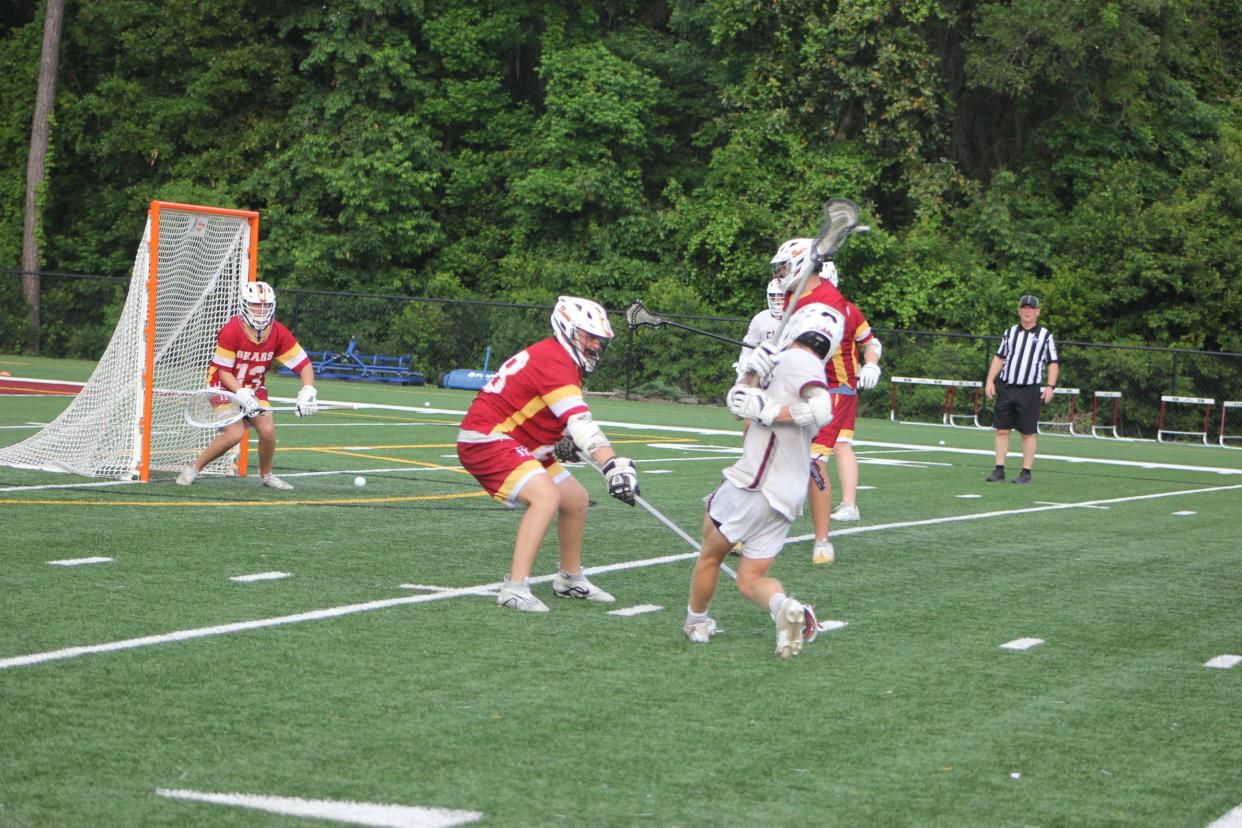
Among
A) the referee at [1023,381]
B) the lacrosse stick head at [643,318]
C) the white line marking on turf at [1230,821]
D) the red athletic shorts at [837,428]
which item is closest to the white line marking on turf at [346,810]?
the white line marking on turf at [1230,821]

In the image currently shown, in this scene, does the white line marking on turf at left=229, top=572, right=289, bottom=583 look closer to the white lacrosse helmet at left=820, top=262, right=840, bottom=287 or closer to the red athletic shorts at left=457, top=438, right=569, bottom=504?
the red athletic shorts at left=457, top=438, right=569, bottom=504

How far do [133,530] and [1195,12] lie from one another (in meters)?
33.1

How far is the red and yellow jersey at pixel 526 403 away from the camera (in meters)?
7.14

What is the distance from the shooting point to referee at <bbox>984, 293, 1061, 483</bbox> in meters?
15.4

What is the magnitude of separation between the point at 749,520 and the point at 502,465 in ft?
4.89

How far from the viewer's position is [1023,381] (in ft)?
50.8

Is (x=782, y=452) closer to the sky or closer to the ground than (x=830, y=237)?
closer to the ground

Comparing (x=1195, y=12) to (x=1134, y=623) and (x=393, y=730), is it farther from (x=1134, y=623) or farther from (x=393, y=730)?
(x=393, y=730)

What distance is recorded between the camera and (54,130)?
129ft

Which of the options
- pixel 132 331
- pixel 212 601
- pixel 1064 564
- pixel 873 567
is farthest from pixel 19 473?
pixel 1064 564

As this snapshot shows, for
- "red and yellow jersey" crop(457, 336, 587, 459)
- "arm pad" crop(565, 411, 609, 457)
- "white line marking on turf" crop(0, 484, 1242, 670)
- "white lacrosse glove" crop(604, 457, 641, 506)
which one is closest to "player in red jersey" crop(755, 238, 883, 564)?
"white line marking on turf" crop(0, 484, 1242, 670)

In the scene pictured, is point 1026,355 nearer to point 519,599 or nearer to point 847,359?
point 847,359

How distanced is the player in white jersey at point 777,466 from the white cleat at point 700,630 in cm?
25

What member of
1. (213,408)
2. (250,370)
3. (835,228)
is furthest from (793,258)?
(213,408)
